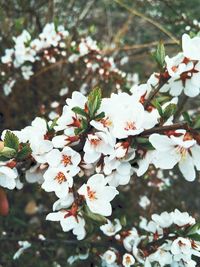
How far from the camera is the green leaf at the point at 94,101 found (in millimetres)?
1395

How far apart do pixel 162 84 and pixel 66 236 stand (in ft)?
4.53

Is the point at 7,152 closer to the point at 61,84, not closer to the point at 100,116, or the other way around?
the point at 100,116

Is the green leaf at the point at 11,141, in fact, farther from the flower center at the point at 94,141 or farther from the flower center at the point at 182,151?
the flower center at the point at 182,151

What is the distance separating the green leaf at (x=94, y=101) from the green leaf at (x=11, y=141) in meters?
0.24

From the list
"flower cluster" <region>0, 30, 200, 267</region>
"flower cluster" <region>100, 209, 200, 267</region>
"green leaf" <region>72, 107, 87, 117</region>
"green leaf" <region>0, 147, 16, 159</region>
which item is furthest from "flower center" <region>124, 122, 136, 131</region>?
"flower cluster" <region>100, 209, 200, 267</region>

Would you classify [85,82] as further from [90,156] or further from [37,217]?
[90,156]

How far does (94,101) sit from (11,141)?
0.28 meters

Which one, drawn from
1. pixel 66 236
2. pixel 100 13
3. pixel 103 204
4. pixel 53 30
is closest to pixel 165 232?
pixel 103 204

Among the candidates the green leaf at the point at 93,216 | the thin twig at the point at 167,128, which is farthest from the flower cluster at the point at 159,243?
the thin twig at the point at 167,128

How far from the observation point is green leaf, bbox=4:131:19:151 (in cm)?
143

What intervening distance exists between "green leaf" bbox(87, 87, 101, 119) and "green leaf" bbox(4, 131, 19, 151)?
0.24m

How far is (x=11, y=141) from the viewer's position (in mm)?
1439

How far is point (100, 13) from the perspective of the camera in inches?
182

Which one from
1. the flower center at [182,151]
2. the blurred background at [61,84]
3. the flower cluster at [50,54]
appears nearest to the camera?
the flower center at [182,151]
